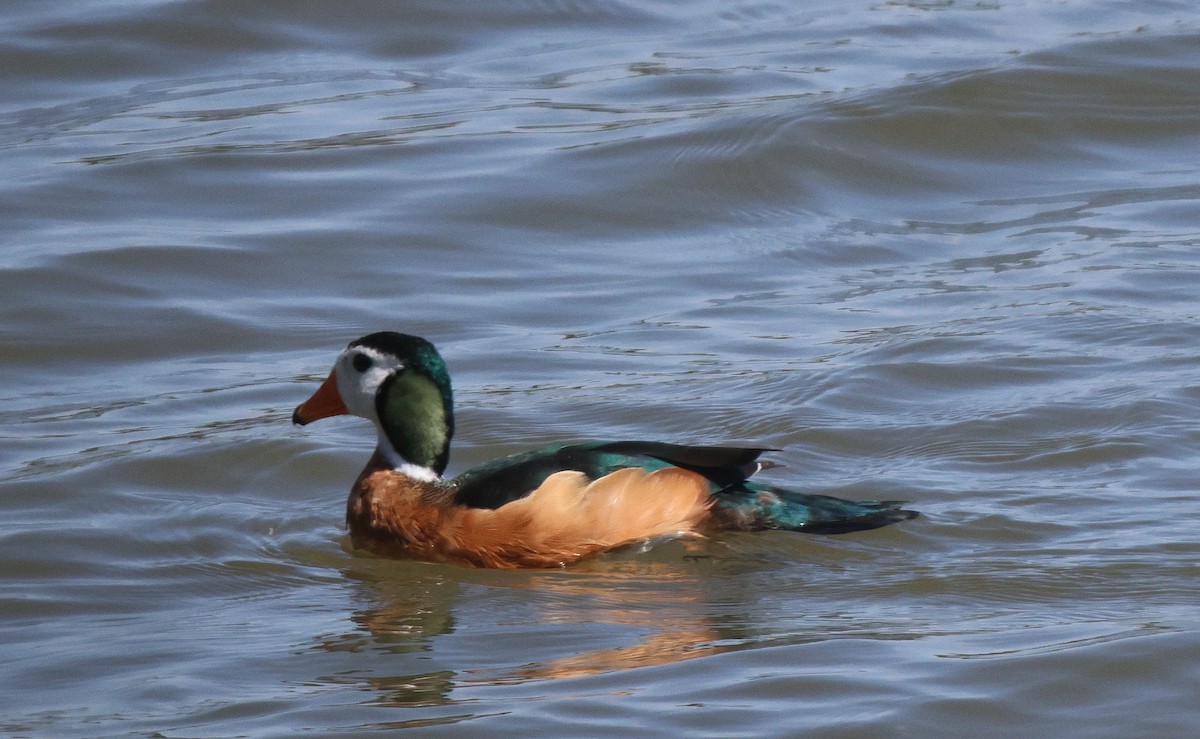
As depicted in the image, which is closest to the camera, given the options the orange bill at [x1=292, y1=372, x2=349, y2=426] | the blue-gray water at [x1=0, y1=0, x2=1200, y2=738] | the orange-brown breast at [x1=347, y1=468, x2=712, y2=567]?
the blue-gray water at [x1=0, y1=0, x2=1200, y2=738]

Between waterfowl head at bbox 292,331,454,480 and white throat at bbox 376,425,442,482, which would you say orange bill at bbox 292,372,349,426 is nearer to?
waterfowl head at bbox 292,331,454,480

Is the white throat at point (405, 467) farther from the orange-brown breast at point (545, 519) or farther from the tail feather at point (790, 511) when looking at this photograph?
the tail feather at point (790, 511)

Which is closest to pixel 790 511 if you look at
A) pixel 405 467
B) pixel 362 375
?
pixel 405 467

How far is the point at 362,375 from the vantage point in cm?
731

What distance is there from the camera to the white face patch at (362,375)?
726 centimetres

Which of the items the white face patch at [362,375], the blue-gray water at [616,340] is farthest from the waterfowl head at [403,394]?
the blue-gray water at [616,340]

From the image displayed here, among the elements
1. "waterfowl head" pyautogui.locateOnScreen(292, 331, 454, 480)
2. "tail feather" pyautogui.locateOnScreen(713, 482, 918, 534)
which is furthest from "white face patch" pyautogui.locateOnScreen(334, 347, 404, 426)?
"tail feather" pyautogui.locateOnScreen(713, 482, 918, 534)

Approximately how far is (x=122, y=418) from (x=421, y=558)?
6.99 feet

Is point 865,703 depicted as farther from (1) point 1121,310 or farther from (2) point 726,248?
(2) point 726,248

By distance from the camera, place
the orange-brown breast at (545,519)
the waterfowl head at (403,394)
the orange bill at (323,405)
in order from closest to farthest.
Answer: the orange-brown breast at (545,519)
the waterfowl head at (403,394)
the orange bill at (323,405)

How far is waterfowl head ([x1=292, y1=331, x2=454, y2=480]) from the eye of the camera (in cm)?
721

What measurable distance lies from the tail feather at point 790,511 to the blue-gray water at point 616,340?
11cm

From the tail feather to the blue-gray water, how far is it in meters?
0.11

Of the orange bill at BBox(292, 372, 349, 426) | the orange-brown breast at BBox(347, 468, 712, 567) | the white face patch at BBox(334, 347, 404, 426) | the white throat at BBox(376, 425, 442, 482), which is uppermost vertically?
the white face patch at BBox(334, 347, 404, 426)
